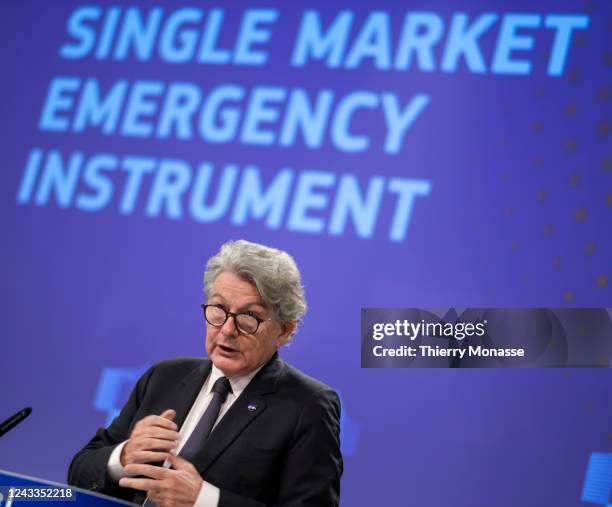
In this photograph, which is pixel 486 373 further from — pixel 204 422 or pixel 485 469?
pixel 204 422

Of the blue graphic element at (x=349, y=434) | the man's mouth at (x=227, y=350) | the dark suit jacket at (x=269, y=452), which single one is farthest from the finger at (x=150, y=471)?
the blue graphic element at (x=349, y=434)

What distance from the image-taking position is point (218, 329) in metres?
1.99

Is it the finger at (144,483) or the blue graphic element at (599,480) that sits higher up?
the blue graphic element at (599,480)

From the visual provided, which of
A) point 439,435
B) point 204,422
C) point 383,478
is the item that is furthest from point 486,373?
point 204,422

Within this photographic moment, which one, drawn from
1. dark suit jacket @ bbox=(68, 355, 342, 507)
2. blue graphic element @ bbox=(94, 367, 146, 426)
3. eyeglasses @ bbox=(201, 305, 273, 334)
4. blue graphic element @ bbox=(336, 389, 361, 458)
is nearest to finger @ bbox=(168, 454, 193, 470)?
dark suit jacket @ bbox=(68, 355, 342, 507)

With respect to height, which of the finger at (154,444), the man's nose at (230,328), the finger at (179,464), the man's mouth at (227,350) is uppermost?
Answer: the man's nose at (230,328)

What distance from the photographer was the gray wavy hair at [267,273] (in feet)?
6.56

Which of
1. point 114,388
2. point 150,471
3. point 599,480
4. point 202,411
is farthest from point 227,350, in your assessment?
point 599,480

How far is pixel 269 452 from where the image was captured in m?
1.88

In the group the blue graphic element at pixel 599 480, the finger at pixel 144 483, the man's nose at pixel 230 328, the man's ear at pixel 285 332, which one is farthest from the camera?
the blue graphic element at pixel 599 480

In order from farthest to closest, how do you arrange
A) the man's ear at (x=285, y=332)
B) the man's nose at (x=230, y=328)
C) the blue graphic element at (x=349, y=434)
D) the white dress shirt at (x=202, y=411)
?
the blue graphic element at (x=349, y=434) → the man's ear at (x=285, y=332) → the man's nose at (x=230, y=328) → the white dress shirt at (x=202, y=411)

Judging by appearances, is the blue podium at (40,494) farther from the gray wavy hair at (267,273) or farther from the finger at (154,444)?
the gray wavy hair at (267,273)

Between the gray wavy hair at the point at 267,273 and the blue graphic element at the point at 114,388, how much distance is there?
158 centimetres

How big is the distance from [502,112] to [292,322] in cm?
168
